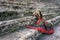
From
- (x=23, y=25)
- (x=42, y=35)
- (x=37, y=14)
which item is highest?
(x=37, y=14)

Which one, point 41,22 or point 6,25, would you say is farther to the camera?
point 41,22

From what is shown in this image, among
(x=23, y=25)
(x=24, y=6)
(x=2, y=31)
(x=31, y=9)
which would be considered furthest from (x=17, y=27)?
(x=31, y=9)

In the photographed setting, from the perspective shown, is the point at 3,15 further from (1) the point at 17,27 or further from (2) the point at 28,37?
(2) the point at 28,37

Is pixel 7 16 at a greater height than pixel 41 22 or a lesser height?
greater

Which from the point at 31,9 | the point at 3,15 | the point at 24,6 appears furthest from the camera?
the point at 31,9

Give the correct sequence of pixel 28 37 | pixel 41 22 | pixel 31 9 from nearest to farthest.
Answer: pixel 28 37, pixel 41 22, pixel 31 9

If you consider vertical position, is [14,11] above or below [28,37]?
above

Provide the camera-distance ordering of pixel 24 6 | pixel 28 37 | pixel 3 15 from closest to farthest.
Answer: pixel 28 37 → pixel 3 15 → pixel 24 6

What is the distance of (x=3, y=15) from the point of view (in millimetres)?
4023

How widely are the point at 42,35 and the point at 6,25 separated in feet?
5.09

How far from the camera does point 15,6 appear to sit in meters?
4.80

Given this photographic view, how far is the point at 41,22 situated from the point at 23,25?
0.63 m

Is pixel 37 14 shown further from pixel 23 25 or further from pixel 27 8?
pixel 27 8

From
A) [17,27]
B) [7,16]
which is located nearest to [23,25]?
[17,27]
